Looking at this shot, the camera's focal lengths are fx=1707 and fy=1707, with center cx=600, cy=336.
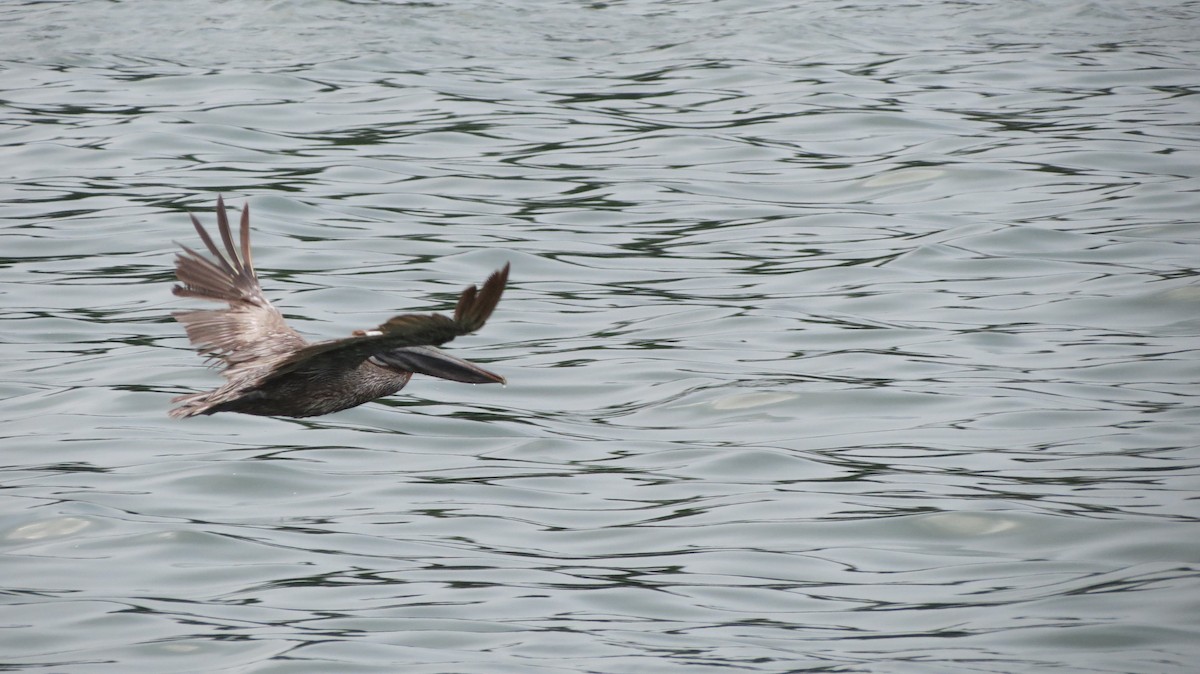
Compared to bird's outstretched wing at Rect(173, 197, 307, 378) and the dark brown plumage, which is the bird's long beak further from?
bird's outstretched wing at Rect(173, 197, 307, 378)

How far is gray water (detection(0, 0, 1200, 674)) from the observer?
6430mm

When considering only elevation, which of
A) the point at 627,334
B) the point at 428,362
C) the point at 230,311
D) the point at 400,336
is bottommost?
the point at 627,334

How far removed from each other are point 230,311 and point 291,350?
916 millimetres

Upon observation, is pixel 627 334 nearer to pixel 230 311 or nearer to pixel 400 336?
pixel 230 311

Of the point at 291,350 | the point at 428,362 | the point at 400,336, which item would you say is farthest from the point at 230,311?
the point at 400,336

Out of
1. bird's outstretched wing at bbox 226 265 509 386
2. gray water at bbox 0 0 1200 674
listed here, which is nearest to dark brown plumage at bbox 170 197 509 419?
bird's outstretched wing at bbox 226 265 509 386

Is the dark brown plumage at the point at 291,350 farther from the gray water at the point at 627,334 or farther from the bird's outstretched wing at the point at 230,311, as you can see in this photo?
the gray water at the point at 627,334

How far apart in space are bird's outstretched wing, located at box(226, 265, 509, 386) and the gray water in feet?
3.28

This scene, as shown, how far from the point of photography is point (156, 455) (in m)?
8.13

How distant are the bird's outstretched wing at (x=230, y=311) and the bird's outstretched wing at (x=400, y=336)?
Answer: 0.70 m

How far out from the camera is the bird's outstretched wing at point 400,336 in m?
4.82

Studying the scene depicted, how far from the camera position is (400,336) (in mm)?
5066

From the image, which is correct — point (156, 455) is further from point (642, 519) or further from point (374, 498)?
point (642, 519)

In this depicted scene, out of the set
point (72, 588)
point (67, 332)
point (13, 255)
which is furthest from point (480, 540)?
point (13, 255)
